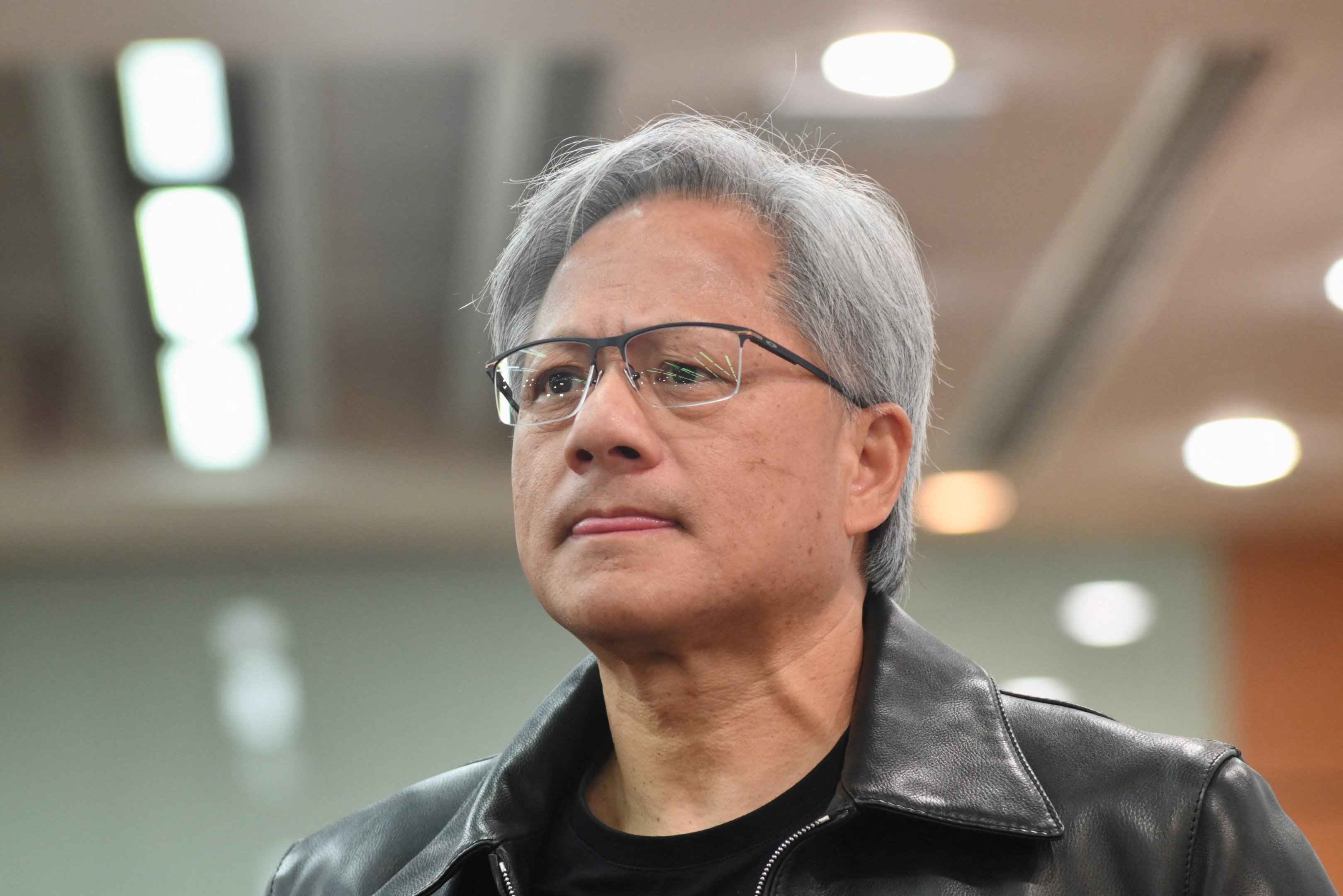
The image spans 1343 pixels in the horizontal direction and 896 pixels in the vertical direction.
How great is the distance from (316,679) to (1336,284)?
12.6 feet

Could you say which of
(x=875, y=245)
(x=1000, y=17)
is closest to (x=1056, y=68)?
(x=1000, y=17)

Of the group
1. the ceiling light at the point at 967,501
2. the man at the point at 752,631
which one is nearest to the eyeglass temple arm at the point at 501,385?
the man at the point at 752,631

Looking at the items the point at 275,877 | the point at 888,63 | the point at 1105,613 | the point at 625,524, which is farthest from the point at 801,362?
the point at 1105,613

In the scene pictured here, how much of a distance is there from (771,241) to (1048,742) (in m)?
0.51

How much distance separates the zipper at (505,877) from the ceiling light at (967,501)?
12.7 feet

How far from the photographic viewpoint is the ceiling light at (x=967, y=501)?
524 centimetres

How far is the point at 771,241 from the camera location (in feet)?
4.50

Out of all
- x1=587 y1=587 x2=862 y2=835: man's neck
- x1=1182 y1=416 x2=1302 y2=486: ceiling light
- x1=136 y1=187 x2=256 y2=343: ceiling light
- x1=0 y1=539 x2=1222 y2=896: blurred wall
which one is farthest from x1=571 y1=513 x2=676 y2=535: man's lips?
x1=0 y1=539 x2=1222 y2=896: blurred wall

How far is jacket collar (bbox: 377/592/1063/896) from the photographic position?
114cm

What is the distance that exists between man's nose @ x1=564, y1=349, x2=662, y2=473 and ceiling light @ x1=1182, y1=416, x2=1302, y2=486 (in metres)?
3.72

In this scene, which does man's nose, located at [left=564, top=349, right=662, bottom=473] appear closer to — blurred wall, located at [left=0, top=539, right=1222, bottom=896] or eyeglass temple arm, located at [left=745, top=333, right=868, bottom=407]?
eyeglass temple arm, located at [left=745, top=333, right=868, bottom=407]

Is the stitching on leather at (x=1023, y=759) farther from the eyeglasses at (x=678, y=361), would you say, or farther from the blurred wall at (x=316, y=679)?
the blurred wall at (x=316, y=679)

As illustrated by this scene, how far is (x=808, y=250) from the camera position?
1365 mm

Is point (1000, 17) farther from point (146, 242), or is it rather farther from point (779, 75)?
point (146, 242)
